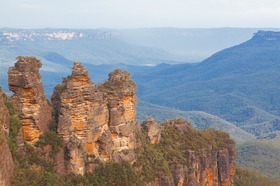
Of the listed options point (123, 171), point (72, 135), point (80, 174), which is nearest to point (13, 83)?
point (72, 135)

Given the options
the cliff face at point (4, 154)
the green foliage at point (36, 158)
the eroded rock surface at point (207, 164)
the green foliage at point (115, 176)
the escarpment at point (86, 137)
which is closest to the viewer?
the cliff face at point (4, 154)

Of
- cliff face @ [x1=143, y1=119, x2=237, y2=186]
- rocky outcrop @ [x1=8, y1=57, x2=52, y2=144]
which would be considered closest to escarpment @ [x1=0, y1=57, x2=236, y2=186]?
rocky outcrop @ [x1=8, y1=57, x2=52, y2=144]

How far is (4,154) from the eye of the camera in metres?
23.8

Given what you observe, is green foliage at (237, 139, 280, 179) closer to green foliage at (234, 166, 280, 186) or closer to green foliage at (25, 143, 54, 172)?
green foliage at (234, 166, 280, 186)

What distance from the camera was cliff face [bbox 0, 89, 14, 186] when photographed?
75.7 feet

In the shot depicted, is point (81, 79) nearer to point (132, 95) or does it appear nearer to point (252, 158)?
point (132, 95)

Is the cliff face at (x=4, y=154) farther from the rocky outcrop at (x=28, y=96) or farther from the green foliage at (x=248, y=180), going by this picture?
the green foliage at (x=248, y=180)

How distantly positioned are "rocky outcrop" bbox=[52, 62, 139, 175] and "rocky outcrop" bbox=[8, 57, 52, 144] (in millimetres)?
2095

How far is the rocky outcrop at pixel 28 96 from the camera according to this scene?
94.9ft

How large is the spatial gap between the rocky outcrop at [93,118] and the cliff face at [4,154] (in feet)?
18.0

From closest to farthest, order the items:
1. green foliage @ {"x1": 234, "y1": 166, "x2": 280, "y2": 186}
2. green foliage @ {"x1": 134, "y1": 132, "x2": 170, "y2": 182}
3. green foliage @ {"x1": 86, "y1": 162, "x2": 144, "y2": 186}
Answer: green foliage @ {"x1": 86, "y1": 162, "x2": 144, "y2": 186} → green foliage @ {"x1": 134, "y1": 132, "x2": 170, "y2": 182} → green foliage @ {"x1": 234, "y1": 166, "x2": 280, "y2": 186}

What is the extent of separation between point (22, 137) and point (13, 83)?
3719 mm

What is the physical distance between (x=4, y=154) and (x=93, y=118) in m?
9.98

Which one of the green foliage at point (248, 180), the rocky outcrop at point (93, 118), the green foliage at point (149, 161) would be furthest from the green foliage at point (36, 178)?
the green foliage at point (248, 180)
